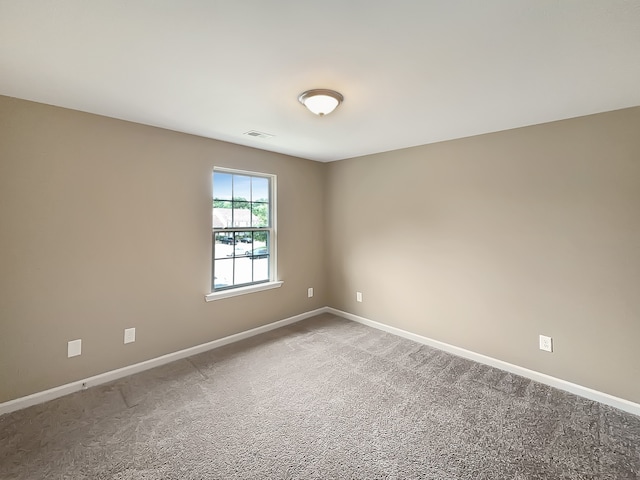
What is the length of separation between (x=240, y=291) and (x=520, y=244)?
2.99 metres

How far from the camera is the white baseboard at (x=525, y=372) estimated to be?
88.5 inches

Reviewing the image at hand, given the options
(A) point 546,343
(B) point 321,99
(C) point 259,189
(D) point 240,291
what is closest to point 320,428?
(D) point 240,291

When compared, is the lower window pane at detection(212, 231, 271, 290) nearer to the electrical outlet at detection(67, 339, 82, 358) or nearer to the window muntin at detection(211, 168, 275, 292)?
the window muntin at detection(211, 168, 275, 292)

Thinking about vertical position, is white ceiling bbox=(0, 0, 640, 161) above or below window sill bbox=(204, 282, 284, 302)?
above

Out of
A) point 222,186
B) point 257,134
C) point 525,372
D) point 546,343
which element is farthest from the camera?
point 222,186

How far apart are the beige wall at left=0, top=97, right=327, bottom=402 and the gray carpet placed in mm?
382

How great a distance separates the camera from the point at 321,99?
6.47 feet

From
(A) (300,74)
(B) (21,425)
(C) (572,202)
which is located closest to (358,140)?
(A) (300,74)

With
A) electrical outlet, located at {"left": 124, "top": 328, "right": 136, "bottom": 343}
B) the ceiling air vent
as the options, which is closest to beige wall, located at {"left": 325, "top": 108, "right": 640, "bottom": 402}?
the ceiling air vent

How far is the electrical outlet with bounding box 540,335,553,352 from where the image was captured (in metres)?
2.57

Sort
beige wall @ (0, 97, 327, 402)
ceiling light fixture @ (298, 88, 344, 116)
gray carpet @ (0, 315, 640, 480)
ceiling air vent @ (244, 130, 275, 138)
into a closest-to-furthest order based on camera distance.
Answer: gray carpet @ (0, 315, 640, 480) < ceiling light fixture @ (298, 88, 344, 116) < beige wall @ (0, 97, 327, 402) < ceiling air vent @ (244, 130, 275, 138)

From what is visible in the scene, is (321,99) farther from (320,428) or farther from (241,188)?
(320,428)

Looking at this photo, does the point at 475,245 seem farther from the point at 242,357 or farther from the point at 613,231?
the point at 242,357

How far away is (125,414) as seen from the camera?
2119mm
